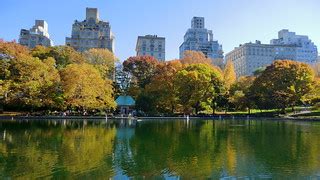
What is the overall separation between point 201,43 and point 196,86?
281 feet

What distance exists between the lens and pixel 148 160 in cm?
1599

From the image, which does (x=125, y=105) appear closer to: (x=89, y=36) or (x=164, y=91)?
(x=164, y=91)

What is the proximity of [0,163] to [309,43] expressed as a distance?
14827cm

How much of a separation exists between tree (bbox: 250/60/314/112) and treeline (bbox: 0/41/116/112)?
22.6m

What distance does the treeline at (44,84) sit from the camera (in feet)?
154

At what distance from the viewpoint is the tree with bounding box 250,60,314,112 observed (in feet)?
188

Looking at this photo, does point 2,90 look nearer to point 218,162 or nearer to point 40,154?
point 40,154

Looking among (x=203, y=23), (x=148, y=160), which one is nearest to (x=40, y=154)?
(x=148, y=160)

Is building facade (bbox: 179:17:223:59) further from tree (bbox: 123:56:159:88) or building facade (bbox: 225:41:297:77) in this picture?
tree (bbox: 123:56:159:88)

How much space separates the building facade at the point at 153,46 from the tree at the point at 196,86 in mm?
58709

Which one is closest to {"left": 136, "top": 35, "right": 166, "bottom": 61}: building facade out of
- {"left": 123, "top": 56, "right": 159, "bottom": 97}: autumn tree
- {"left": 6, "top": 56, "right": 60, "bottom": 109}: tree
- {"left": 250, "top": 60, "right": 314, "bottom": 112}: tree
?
{"left": 123, "top": 56, "right": 159, "bottom": 97}: autumn tree

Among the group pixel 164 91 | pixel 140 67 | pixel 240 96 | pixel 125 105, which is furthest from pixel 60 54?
pixel 240 96

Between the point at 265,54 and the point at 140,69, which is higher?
the point at 265,54

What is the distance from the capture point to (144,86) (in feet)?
215
